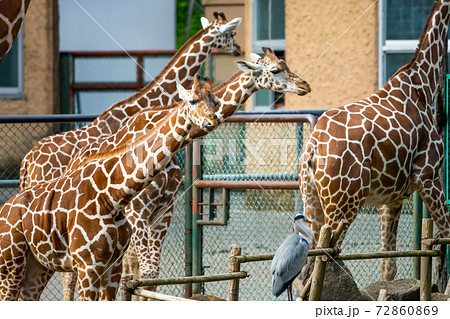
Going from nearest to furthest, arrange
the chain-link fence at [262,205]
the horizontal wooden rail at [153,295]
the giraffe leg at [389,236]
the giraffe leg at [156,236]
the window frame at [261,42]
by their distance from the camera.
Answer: the horizontal wooden rail at [153,295] → the giraffe leg at [156,236] → the giraffe leg at [389,236] → the chain-link fence at [262,205] → the window frame at [261,42]

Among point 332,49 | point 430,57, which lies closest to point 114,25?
point 332,49

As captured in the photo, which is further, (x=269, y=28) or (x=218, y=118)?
(x=269, y=28)

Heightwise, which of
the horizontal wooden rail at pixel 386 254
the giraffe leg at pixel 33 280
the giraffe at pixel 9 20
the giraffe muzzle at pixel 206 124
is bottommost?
the giraffe leg at pixel 33 280

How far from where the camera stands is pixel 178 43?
16.6m

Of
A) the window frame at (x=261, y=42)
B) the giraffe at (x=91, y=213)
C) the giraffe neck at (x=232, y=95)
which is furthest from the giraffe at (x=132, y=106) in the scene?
the window frame at (x=261, y=42)

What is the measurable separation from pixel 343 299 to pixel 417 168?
1.18 m

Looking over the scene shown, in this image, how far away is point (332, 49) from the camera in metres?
10.3

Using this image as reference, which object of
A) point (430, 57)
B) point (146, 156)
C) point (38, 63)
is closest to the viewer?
point (146, 156)

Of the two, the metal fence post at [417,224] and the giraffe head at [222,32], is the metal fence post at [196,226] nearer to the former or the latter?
the giraffe head at [222,32]

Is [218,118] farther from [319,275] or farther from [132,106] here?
[132,106]

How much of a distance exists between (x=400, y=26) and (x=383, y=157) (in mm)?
4497

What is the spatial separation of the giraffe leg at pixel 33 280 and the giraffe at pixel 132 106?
1.28m

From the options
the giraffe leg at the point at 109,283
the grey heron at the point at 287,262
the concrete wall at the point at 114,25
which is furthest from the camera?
the concrete wall at the point at 114,25

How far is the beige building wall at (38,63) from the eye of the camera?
13.2 meters
